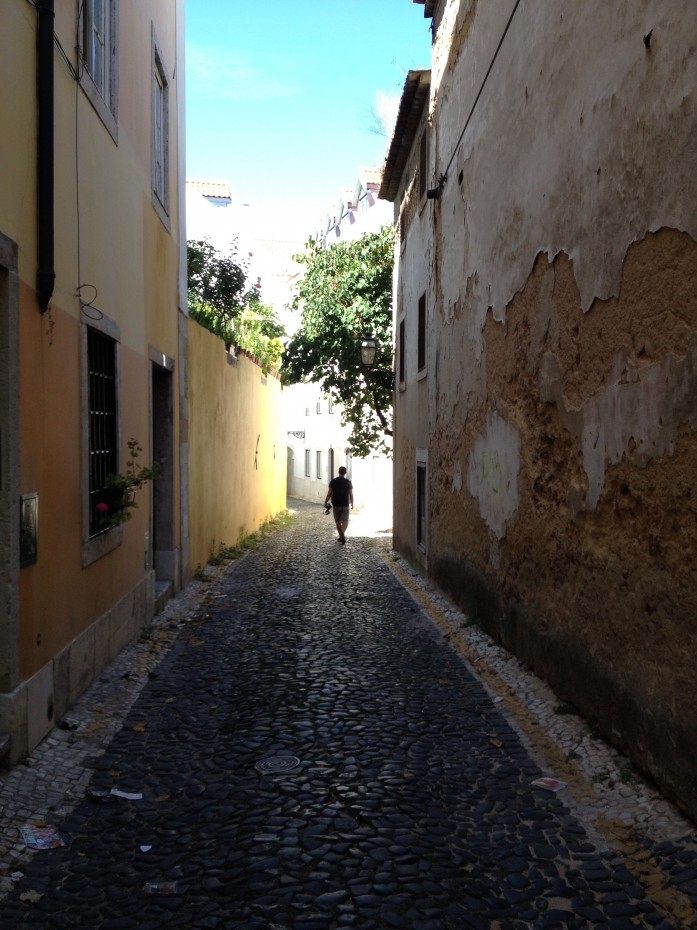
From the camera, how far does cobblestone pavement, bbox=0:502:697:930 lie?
3.27 meters

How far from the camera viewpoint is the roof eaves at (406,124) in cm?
1263

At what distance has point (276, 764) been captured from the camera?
4723mm

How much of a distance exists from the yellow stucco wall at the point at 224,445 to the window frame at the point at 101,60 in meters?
4.40

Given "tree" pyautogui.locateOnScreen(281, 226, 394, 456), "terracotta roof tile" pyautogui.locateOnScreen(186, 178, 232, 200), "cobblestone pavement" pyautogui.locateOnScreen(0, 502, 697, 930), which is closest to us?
"cobblestone pavement" pyautogui.locateOnScreen(0, 502, 697, 930)

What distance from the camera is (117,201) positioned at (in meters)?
7.38

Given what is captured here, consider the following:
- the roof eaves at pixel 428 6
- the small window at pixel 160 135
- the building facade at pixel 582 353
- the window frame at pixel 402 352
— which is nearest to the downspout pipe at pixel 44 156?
the building facade at pixel 582 353

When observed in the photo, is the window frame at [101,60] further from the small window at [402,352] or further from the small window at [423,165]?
the small window at [402,352]

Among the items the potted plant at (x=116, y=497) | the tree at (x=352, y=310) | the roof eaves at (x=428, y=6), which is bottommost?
the potted plant at (x=116, y=497)

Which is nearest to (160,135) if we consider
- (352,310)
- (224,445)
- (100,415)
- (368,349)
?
(100,415)

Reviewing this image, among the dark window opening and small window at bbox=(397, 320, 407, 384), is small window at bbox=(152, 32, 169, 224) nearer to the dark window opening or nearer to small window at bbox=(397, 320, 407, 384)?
the dark window opening

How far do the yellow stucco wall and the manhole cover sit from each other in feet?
22.8

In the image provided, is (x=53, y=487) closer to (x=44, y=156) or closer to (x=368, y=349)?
(x=44, y=156)

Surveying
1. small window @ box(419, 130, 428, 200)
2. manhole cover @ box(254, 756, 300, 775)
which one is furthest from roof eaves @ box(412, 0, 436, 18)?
manhole cover @ box(254, 756, 300, 775)

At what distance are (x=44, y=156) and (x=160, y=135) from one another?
528cm
